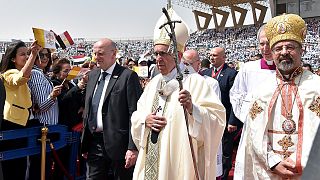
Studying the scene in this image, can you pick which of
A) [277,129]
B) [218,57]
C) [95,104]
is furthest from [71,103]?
[277,129]

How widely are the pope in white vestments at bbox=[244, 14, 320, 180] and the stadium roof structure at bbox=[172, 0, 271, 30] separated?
51780 mm

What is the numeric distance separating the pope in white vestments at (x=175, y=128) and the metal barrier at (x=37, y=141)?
1.51m

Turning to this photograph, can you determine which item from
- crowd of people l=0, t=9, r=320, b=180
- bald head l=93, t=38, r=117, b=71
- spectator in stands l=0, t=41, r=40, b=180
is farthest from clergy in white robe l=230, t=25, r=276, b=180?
spectator in stands l=0, t=41, r=40, b=180

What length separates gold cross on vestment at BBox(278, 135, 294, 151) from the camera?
295 cm

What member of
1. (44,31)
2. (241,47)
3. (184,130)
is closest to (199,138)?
(184,130)

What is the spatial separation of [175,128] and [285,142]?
0.93 metres

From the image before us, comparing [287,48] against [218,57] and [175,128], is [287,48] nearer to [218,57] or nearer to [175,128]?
[175,128]

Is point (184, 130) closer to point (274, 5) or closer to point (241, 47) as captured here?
point (241, 47)

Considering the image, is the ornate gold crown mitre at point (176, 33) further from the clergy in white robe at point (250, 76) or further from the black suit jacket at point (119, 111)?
the clergy in white robe at point (250, 76)

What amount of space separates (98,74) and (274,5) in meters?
55.6

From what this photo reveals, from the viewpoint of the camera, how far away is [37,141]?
4.75 meters

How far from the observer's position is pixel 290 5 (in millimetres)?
56219

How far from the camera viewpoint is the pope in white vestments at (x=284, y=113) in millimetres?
2898

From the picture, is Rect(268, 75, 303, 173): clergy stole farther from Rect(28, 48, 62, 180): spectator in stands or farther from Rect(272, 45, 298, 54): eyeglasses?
Rect(28, 48, 62, 180): spectator in stands
